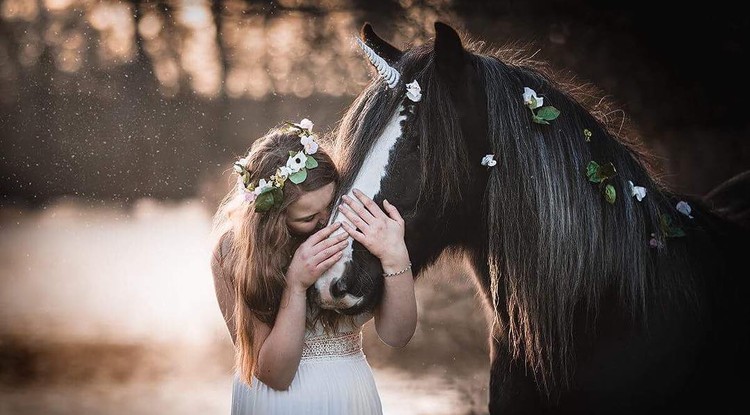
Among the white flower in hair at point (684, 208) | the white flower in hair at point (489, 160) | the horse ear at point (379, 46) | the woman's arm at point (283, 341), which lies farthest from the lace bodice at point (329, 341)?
the white flower in hair at point (684, 208)

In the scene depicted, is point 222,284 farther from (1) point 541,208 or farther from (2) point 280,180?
(1) point 541,208

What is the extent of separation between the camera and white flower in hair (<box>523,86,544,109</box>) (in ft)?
6.89

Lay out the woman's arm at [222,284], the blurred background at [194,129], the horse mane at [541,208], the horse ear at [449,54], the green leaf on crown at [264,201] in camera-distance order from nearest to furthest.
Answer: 1. the horse ear at [449,54]
2. the horse mane at [541,208]
3. the green leaf on crown at [264,201]
4. the woman's arm at [222,284]
5. the blurred background at [194,129]

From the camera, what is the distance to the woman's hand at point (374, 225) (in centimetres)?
199

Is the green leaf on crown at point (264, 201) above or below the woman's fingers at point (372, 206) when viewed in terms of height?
above

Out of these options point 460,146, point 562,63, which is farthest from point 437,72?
Result: point 562,63

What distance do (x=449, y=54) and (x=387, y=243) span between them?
48 cm

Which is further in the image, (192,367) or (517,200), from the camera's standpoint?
(192,367)

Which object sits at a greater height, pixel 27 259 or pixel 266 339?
pixel 27 259

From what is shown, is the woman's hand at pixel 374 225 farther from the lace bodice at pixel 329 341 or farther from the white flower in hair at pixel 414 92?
the lace bodice at pixel 329 341

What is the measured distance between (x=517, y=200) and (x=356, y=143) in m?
0.42

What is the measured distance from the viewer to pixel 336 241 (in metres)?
1.98

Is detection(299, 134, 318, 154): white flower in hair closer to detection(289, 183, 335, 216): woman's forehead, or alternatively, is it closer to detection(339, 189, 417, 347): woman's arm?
detection(289, 183, 335, 216): woman's forehead

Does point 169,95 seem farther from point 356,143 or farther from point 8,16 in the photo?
point 356,143
